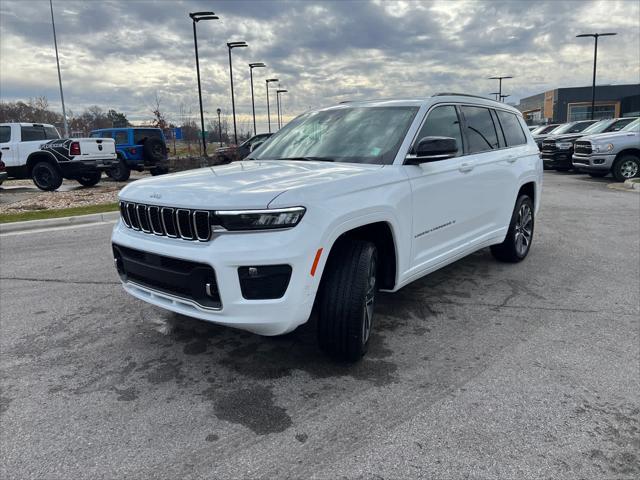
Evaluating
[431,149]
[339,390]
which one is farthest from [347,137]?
[339,390]

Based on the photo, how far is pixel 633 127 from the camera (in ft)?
49.3

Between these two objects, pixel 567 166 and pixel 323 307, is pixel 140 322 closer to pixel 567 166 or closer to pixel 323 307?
pixel 323 307

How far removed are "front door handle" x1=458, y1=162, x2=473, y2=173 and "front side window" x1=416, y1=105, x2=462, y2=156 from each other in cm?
11

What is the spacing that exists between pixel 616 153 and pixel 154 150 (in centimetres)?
1471

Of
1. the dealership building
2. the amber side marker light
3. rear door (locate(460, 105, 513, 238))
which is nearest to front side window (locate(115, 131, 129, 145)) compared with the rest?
rear door (locate(460, 105, 513, 238))

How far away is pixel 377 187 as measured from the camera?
3377 mm

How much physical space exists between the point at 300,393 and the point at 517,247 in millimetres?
3691

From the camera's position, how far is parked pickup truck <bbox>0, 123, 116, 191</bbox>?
1480 centimetres

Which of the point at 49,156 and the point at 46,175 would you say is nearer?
the point at 49,156

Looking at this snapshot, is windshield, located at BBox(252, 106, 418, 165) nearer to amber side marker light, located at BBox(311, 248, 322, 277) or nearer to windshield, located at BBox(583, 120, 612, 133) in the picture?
amber side marker light, located at BBox(311, 248, 322, 277)

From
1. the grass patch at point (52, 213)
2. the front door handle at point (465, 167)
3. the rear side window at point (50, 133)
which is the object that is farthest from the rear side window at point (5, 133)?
the front door handle at point (465, 167)

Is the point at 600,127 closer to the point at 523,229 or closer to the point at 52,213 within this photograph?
the point at 523,229

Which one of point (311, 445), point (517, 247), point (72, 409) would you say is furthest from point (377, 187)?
point (517, 247)

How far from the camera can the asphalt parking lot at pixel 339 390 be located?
8.04ft
